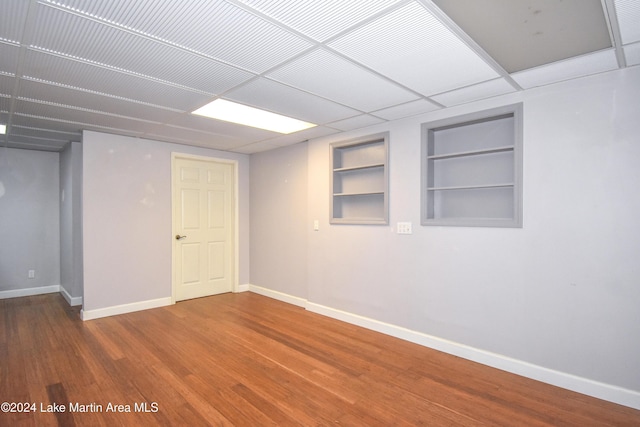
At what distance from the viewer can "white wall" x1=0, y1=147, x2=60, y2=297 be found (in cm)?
534

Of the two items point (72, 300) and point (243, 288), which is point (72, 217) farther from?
point (243, 288)

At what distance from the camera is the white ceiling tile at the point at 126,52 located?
1.89m

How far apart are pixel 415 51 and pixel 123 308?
468 centimetres

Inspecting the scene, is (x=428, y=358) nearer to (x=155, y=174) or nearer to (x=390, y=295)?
(x=390, y=295)

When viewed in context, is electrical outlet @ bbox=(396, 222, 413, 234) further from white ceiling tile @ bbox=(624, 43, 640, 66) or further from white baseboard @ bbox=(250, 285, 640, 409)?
white ceiling tile @ bbox=(624, 43, 640, 66)

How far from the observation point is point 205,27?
1901 mm

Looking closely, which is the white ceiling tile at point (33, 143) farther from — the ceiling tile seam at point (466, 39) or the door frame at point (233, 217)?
the ceiling tile seam at point (466, 39)

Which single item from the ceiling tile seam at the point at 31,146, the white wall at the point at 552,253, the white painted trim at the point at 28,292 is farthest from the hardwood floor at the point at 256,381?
the ceiling tile seam at the point at 31,146

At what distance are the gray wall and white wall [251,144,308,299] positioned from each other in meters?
2.53

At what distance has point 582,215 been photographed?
8.36 ft

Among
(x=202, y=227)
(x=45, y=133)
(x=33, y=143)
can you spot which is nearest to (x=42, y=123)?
(x=45, y=133)

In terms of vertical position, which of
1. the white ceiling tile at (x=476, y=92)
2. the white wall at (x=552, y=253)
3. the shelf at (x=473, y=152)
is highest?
the white ceiling tile at (x=476, y=92)

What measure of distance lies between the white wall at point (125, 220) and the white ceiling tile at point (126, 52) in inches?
94.2

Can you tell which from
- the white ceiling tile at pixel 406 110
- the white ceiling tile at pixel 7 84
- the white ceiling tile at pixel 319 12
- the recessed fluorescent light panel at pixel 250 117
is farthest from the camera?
the recessed fluorescent light panel at pixel 250 117
